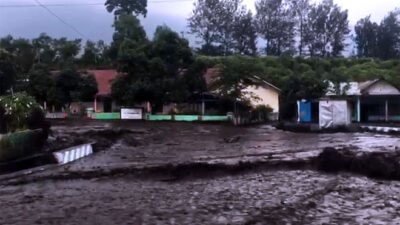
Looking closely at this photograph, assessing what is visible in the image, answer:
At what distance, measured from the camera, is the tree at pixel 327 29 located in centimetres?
7994

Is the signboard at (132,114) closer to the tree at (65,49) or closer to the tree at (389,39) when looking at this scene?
the tree at (65,49)

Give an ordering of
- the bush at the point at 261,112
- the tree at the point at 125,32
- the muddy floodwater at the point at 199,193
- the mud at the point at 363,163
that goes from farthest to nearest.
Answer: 1. the tree at the point at 125,32
2. the bush at the point at 261,112
3. the mud at the point at 363,163
4. the muddy floodwater at the point at 199,193

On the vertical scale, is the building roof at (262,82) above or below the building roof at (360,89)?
above

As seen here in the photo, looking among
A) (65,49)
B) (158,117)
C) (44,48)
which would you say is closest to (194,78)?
(158,117)

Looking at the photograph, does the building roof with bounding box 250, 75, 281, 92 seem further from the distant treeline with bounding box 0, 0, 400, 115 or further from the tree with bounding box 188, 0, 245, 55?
the tree with bounding box 188, 0, 245, 55

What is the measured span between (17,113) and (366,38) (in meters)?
80.0

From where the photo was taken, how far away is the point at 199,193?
9250 mm

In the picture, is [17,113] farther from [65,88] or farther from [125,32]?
[125,32]

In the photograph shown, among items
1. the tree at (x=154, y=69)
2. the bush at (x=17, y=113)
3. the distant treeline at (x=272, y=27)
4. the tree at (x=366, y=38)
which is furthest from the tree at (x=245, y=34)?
the bush at (x=17, y=113)

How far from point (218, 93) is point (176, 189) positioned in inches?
1220

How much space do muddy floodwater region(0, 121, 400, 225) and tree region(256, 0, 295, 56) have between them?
66234 mm

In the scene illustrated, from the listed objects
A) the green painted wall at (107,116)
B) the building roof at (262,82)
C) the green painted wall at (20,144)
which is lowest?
the green painted wall at (20,144)

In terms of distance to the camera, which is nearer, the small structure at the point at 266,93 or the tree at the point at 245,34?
the small structure at the point at 266,93

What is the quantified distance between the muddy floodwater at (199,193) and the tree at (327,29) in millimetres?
68462
